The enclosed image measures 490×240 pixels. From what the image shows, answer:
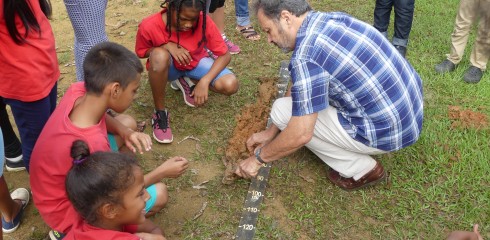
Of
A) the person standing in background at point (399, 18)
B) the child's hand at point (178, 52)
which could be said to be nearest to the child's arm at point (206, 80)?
the child's hand at point (178, 52)

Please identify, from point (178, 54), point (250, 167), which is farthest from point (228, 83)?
point (250, 167)

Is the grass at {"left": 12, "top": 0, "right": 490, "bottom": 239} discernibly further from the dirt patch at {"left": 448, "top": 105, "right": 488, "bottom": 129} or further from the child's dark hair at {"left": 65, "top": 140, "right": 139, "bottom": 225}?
the child's dark hair at {"left": 65, "top": 140, "right": 139, "bottom": 225}

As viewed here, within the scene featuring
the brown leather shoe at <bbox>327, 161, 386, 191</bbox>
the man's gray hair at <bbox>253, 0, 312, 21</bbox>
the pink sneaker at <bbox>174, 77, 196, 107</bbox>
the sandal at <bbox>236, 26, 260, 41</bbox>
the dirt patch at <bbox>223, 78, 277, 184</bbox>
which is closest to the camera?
the man's gray hair at <bbox>253, 0, 312, 21</bbox>

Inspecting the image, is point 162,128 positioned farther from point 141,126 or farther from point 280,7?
point 280,7

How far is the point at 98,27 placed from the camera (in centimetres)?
304

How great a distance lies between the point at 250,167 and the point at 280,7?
1.04 metres

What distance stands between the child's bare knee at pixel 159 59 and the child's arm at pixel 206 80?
318mm

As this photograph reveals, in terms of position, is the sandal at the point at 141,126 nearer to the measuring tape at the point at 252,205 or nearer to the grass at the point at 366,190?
the grass at the point at 366,190

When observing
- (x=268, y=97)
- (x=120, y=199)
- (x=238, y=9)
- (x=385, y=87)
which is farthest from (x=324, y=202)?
(x=238, y=9)

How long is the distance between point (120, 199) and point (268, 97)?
2.17 m

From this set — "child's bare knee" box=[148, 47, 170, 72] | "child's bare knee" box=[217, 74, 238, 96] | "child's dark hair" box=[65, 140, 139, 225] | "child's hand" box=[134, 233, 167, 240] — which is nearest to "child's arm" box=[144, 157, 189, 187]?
"child's hand" box=[134, 233, 167, 240]

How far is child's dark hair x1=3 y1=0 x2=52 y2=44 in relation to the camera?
2281mm

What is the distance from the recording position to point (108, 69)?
2320 mm

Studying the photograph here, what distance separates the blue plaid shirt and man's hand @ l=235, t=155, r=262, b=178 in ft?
1.72
